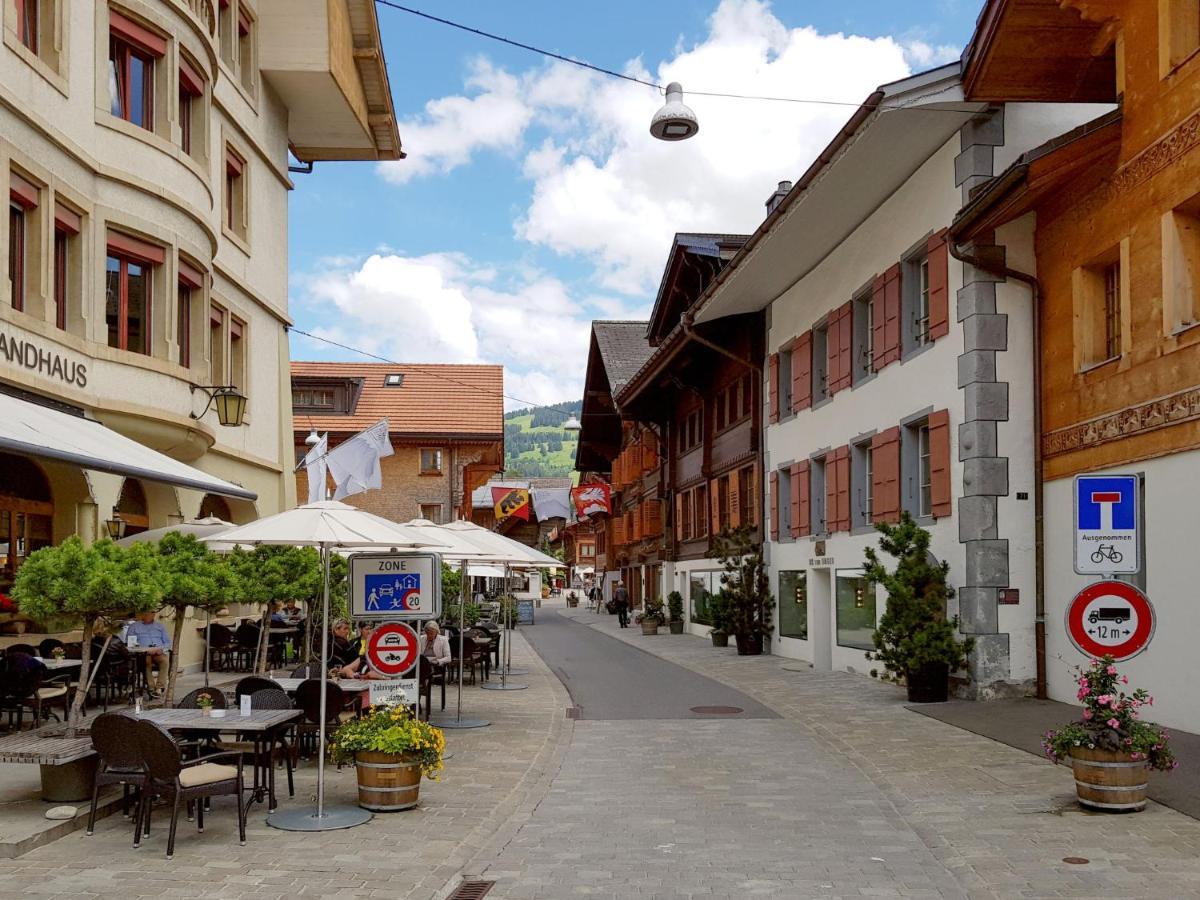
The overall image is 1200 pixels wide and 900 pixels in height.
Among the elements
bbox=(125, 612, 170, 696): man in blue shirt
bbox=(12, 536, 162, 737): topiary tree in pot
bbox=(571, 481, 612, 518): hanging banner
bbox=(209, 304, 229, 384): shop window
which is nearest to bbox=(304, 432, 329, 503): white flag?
bbox=(209, 304, 229, 384): shop window

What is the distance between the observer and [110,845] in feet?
25.6

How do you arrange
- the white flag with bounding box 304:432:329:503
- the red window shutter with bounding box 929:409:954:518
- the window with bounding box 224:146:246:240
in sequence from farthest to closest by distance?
1. the white flag with bounding box 304:432:329:503
2. the window with bounding box 224:146:246:240
3. the red window shutter with bounding box 929:409:954:518

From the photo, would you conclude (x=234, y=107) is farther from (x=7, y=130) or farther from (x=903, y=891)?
(x=903, y=891)

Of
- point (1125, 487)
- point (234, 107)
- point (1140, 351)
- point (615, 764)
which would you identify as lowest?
point (615, 764)

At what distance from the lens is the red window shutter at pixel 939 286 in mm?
16406

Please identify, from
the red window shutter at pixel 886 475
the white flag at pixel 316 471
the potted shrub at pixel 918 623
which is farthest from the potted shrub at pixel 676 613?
the potted shrub at pixel 918 623

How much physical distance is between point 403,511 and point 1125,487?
1670 inches

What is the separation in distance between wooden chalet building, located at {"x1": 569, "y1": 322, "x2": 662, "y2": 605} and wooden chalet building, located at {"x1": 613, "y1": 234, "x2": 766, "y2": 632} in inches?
11.2

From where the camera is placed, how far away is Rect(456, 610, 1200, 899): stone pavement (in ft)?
22.5

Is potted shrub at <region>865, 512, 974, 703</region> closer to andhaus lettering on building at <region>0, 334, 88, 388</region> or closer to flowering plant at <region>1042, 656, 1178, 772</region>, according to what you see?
flowering plant at <region>1042, 656, 1178, 772</region>

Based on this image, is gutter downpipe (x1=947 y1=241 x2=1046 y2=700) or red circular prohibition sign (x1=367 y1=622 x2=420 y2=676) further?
gutter downpipe (x1=947 y1=241 x2=1046 y2=700)

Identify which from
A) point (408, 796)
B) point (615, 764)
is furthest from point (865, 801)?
point (408, 796)

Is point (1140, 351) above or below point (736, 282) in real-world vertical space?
below

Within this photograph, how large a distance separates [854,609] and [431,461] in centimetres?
3101
